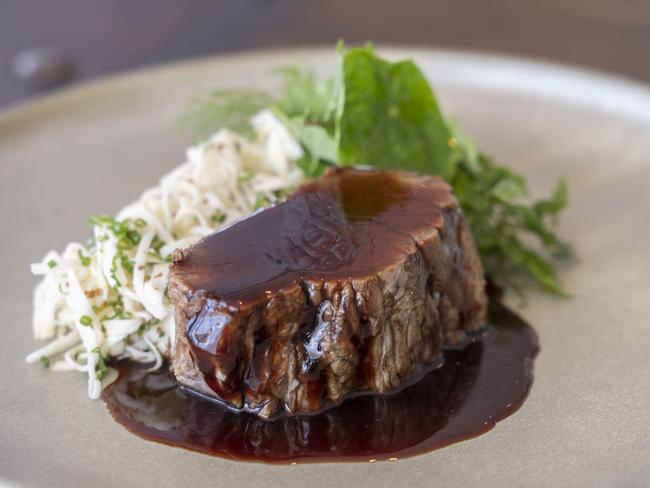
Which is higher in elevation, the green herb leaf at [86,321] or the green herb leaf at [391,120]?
the green herb leaf at [391,120]

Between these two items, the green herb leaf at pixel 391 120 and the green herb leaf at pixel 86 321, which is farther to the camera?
the green herb leaf at pixel 391 120

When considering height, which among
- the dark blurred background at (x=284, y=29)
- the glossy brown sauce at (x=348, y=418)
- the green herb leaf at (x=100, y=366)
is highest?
the dark blurred background at (x=284, y=29)

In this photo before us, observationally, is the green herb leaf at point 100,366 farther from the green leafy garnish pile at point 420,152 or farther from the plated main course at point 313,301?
the green leafy garnish pile at point 420,152

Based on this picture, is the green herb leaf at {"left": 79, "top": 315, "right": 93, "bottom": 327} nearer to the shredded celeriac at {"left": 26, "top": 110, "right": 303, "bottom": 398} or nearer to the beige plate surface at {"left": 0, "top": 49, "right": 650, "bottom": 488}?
the shredded celeriac at {"left": 26, "top": 110, "right": 303, "bottom": 398}

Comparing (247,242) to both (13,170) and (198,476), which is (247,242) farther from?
(13,170)

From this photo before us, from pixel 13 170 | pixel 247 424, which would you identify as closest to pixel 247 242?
pixel 247 424

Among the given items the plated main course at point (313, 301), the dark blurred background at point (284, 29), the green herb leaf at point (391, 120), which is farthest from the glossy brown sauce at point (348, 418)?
the dark blurred background at point (284, 29)
